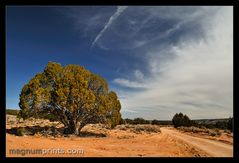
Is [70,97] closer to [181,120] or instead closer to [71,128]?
[71,128]

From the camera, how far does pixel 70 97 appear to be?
22125mm

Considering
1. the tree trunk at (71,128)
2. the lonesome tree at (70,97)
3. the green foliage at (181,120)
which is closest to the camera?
the lonesome tree at (70,97)

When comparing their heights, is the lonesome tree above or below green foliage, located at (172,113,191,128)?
above

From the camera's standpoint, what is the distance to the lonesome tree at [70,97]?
70.3 ft

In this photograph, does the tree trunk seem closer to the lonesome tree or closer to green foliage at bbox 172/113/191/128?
the lonesome tree

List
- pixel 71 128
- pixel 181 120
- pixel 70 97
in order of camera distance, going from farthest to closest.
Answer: pixel 181 120
pixel 71 128
pixel 70 97

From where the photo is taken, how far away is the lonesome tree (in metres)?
21.4

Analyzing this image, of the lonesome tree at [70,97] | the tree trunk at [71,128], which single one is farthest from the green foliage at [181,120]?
the tree trunk at [71,128]

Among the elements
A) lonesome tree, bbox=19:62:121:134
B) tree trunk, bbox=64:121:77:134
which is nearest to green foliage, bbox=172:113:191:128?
lonesome tree, bbox=19:62:121:134

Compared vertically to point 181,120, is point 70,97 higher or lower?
higher

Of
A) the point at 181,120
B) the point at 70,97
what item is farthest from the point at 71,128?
the point at 181,120

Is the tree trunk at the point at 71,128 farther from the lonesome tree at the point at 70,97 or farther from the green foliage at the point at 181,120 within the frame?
the green foliage at the point at 181,120

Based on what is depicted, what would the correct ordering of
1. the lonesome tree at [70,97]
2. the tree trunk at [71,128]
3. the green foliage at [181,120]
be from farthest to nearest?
1. the green foliage at [181,120]
2. the tree trunk at [71,128]
3. the lonesome tree at [70,97]
